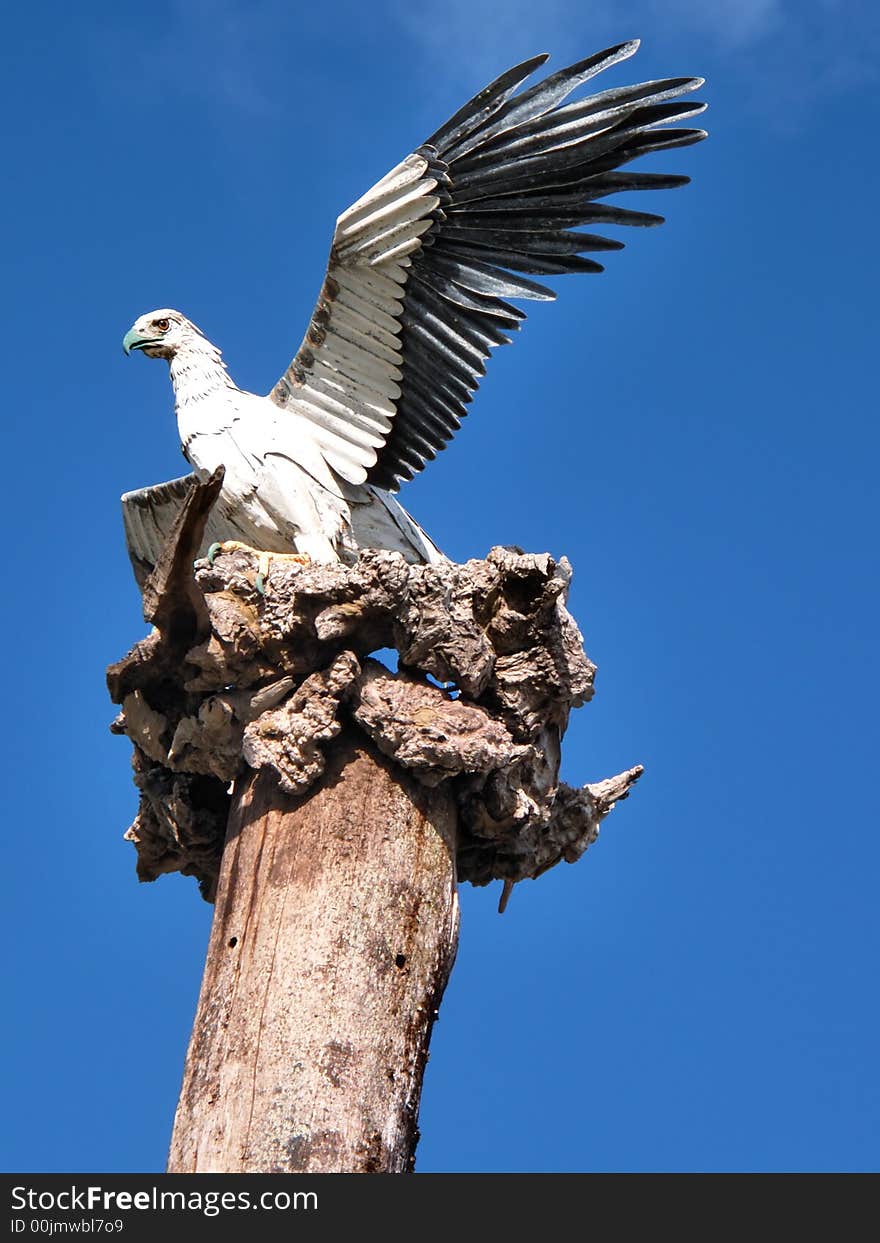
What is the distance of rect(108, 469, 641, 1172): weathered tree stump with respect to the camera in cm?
712

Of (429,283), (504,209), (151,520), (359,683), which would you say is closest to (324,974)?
(359,683)

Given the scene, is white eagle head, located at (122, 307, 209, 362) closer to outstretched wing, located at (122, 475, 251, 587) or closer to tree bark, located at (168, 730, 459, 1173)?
outstretched wing, located at (122, 475, 251, 587)

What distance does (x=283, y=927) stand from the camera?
7.47 m

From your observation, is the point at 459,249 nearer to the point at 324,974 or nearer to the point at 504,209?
the point at 504,209

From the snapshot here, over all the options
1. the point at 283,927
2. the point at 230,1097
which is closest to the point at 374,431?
the point at 283,927

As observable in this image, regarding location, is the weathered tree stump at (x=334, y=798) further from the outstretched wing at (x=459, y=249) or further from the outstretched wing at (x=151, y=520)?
the outstretched wing at (x=459, y=249)

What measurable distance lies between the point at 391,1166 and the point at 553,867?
228 centimetres

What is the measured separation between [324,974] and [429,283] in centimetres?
419

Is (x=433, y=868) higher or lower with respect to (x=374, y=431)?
lower

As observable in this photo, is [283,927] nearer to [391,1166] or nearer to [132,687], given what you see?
[391,1166]

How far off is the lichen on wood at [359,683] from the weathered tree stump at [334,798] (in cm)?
1

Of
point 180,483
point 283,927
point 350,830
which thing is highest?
point 180,483

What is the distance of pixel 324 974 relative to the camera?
7.31 metres

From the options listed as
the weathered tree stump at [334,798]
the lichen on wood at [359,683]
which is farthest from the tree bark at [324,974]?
the lichen on wood at [359,683]
